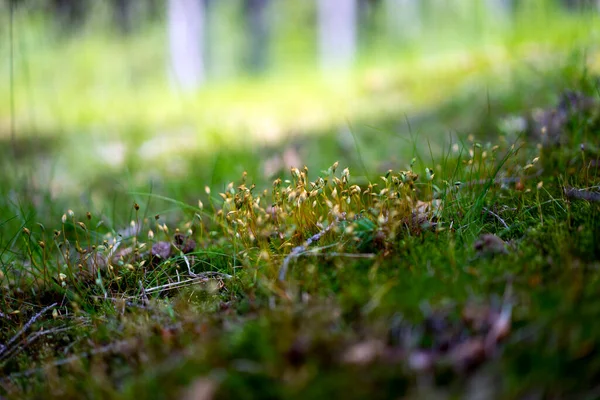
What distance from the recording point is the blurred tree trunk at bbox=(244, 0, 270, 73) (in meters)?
26.8

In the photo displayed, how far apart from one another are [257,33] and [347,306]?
93.6 feet

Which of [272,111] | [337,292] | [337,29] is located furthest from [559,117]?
[337,29]

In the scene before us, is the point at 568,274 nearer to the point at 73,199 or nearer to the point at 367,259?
the point at 367,259

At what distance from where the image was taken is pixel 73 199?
12.1ft

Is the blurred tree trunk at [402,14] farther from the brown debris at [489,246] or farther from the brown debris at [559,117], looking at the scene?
the brown debris at [489,246]

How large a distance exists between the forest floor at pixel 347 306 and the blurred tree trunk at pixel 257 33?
25900 millimetres

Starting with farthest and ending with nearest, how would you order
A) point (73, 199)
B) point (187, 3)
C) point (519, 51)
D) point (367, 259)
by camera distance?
1. point (187, 3)
2. point (519, 51)
3. point (73, 199)
4. point (367, 259)

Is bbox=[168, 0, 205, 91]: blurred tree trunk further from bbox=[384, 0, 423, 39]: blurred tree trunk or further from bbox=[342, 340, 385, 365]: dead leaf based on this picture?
bbox=[342, 340, 385, 365]: dead leaf

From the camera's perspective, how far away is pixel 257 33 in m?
28.0

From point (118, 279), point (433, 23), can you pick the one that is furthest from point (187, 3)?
point (118, 279)

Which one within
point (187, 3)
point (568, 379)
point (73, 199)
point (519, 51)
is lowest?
point (73, 199)

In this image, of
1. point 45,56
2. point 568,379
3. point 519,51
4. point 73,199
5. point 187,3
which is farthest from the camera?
point 45,56

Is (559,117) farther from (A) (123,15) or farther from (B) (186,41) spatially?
(A) (123,15)

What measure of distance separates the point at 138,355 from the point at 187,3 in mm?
14816
